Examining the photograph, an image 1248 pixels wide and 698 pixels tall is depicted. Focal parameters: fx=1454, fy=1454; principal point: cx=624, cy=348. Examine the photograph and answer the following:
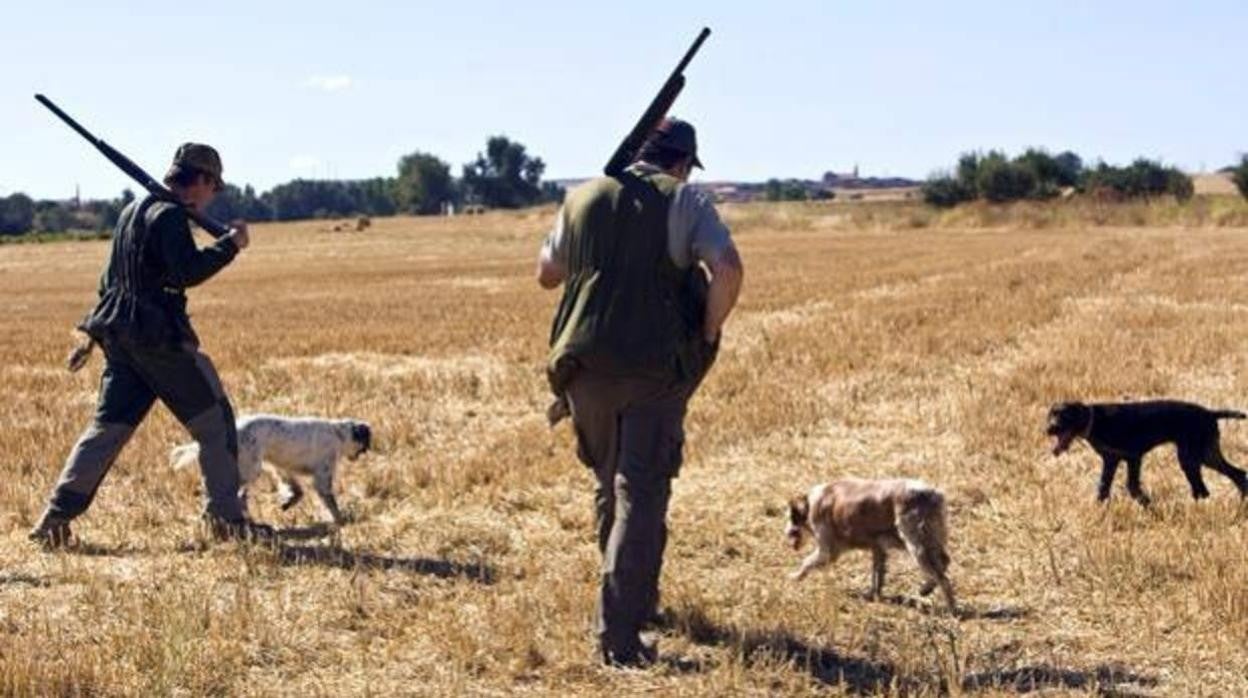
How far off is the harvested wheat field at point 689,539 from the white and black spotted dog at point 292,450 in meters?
0.30

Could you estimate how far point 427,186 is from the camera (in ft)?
422

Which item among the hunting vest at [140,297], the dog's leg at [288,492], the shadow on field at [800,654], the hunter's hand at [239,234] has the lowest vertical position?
the shadow on field at [800,654]

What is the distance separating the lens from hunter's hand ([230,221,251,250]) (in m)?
7.28

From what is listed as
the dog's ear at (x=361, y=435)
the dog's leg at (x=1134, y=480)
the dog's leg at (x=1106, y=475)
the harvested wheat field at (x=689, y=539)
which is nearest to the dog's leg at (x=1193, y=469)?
the harvested wheat field at (x=689, y=539)

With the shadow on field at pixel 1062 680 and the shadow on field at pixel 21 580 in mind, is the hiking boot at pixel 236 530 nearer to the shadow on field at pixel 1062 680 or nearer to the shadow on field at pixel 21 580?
the shadow on field at pixel 21 580

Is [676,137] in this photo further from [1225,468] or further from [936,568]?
[1225,468]

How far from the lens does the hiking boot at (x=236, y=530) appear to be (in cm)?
739

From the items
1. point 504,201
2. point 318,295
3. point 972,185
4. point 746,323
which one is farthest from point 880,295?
point 504,201

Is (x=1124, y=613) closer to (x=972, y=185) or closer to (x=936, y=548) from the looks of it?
(x=936, y=548)

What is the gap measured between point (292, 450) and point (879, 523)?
3432 mm

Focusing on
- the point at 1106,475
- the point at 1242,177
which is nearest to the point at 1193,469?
the point at 1106,475

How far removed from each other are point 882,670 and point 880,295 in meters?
17.6

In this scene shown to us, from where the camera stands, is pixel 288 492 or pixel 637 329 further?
pixel 288 492

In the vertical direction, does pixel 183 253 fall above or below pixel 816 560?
above
